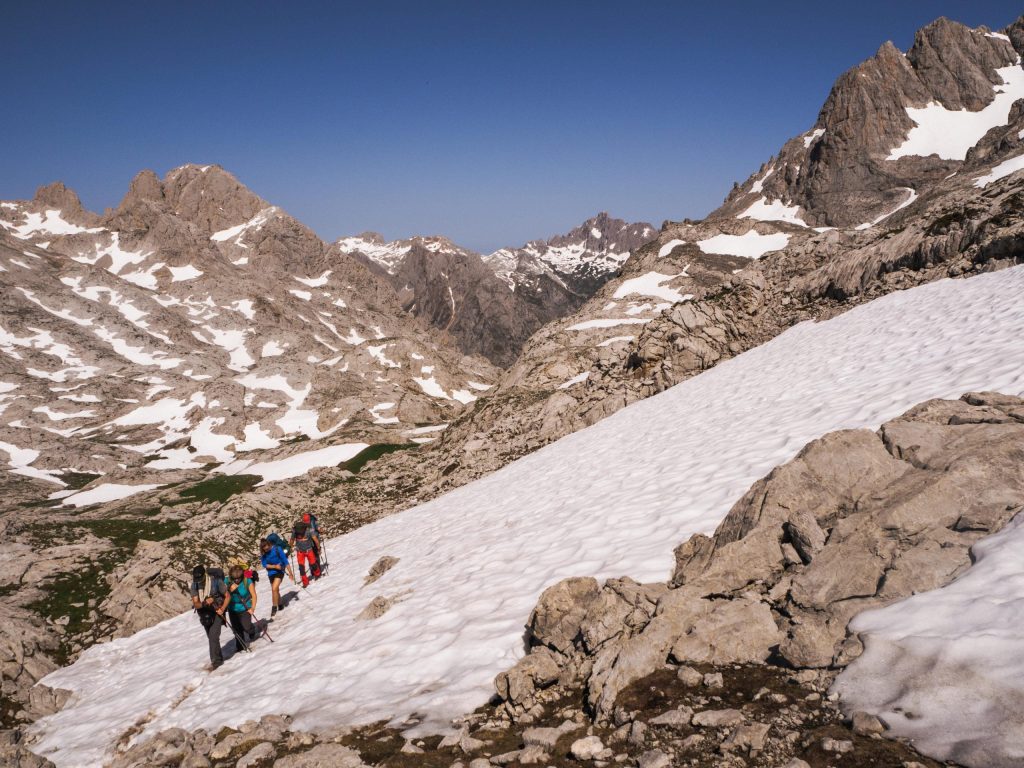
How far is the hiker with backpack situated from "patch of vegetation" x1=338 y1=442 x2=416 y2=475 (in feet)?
118

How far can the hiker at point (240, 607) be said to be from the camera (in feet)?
47.6

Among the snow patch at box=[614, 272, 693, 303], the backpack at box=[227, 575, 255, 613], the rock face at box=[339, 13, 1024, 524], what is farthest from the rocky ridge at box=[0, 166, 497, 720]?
the snow patch at box=[614, 272, 693, 303]

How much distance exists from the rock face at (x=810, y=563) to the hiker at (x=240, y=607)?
965cm

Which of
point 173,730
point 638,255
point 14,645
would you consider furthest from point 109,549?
point 638,255

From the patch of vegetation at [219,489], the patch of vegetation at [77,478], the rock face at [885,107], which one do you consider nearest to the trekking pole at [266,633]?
the patch of vegetation at [219,489]

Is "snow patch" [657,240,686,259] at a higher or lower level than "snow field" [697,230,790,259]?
higher

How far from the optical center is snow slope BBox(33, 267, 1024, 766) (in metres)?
9.65

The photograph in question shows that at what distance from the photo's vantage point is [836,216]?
15200cm

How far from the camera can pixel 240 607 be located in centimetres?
1462

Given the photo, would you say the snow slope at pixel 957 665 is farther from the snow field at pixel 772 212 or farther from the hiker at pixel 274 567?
the snow field at pixel 772 212

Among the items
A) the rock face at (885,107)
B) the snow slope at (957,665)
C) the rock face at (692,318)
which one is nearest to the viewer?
the snow slope at (957,665)

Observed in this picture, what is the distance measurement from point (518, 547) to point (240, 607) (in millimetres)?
7722

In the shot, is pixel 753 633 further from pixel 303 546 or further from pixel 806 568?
pixel 303 546

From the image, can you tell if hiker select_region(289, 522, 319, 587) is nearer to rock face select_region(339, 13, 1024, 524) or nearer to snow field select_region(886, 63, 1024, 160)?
rock face select_region(339, 13, 1024, 524)
